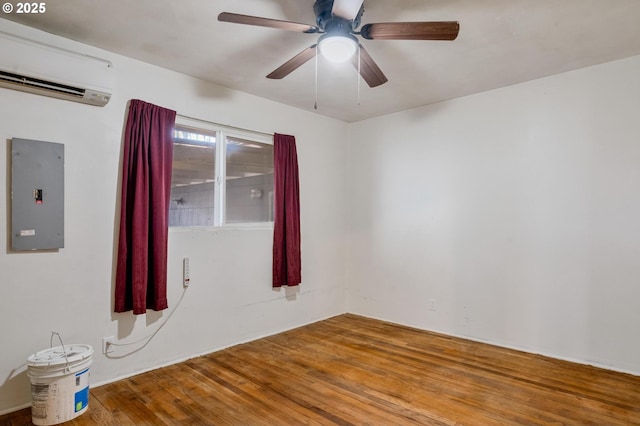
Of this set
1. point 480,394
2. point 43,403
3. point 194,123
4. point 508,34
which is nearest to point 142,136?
point 194,123

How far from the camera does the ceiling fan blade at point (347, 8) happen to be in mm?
1854

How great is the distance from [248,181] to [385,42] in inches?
81.6

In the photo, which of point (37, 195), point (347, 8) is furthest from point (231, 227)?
point (347, 8)

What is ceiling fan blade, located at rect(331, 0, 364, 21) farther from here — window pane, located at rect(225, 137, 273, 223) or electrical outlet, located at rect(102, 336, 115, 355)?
electrical outlet, located at rect(102, 336, 115, 355)

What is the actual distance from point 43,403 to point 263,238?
231 centimetres

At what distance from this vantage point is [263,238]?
4039mm

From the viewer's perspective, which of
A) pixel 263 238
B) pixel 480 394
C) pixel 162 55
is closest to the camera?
pixel 480 394

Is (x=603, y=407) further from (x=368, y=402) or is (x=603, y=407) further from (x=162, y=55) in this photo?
(x=162, y=55)

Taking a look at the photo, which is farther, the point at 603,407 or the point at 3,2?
the point at 603,407

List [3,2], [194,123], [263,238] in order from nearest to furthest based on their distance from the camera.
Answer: [3,2], [194,123], [263,238]

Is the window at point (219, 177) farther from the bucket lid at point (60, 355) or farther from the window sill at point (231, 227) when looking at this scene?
the bucket lid at point (60, 355)

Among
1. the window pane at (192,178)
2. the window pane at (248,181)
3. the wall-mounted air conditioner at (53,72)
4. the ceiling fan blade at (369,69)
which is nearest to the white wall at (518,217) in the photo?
the window pane at (248,181)

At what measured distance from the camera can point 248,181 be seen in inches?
157

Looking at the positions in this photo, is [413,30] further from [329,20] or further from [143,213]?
[143,213]
